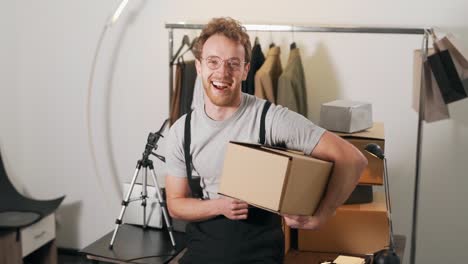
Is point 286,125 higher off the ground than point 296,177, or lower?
higher

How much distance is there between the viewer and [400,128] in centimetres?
302

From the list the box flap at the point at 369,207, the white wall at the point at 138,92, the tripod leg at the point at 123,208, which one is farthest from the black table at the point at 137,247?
the box flap at the point at 369,207

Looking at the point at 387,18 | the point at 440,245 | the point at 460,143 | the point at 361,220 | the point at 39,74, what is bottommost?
the point at 440,245

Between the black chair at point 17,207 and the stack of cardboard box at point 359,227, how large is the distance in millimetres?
1544

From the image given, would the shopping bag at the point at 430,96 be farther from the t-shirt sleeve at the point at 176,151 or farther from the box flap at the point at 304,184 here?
the t-shirt sleeve at the point at 176,151

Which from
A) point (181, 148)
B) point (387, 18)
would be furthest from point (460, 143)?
point (181, 148)

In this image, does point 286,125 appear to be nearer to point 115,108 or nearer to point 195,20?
point 195,20

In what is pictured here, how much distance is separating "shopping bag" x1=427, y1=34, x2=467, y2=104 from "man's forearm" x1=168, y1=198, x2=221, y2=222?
1.29 metres

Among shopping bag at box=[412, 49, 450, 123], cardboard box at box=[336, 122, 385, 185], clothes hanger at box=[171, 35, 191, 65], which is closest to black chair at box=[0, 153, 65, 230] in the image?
clothes hanger at box=[171, 35, 191, 65]

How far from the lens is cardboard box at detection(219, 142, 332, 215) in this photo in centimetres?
156

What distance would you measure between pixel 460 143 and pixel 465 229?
0.47 meters

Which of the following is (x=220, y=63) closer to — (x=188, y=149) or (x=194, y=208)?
(x=188, y=149)

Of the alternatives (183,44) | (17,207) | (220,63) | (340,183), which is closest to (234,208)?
(340,183)

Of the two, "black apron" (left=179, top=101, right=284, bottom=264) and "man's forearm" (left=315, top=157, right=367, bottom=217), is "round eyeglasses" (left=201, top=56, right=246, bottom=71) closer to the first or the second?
"black apron" (left=179, top=101, right=284, bottom=264)
